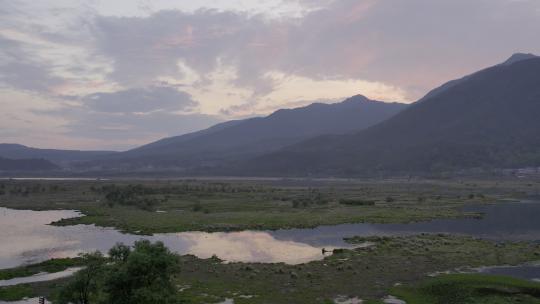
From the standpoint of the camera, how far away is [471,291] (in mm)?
35938

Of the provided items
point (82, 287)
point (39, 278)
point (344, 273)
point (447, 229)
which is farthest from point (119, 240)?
point (447, 229)

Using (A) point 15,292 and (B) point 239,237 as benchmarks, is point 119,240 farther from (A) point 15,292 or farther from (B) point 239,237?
(A) point 15,292

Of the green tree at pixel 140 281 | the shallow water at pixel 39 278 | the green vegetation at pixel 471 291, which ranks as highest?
the green tree at pixel 140 281

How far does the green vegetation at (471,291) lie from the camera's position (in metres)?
34.2

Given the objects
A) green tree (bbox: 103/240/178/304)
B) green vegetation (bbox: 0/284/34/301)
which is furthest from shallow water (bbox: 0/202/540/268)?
green tree (bbox: 103/240/178/304)

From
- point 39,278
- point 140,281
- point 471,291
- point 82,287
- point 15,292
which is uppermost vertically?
point 140,281

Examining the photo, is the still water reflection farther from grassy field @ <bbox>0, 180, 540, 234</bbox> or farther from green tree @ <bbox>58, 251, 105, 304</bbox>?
green tree @ <bbox>58, 251, 105, 304</bbox>

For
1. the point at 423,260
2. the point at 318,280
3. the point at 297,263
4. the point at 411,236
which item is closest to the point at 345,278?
the point at 318,280

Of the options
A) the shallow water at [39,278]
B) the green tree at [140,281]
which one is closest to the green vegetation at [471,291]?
the green tree at [140,281]

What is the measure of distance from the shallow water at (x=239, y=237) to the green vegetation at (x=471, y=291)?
1483 cm

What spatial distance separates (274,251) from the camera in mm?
55250

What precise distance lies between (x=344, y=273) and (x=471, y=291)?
1104 cm

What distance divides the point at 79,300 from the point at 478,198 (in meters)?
115

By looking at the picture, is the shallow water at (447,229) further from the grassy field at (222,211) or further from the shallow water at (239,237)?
the grassy field at (222,211)
